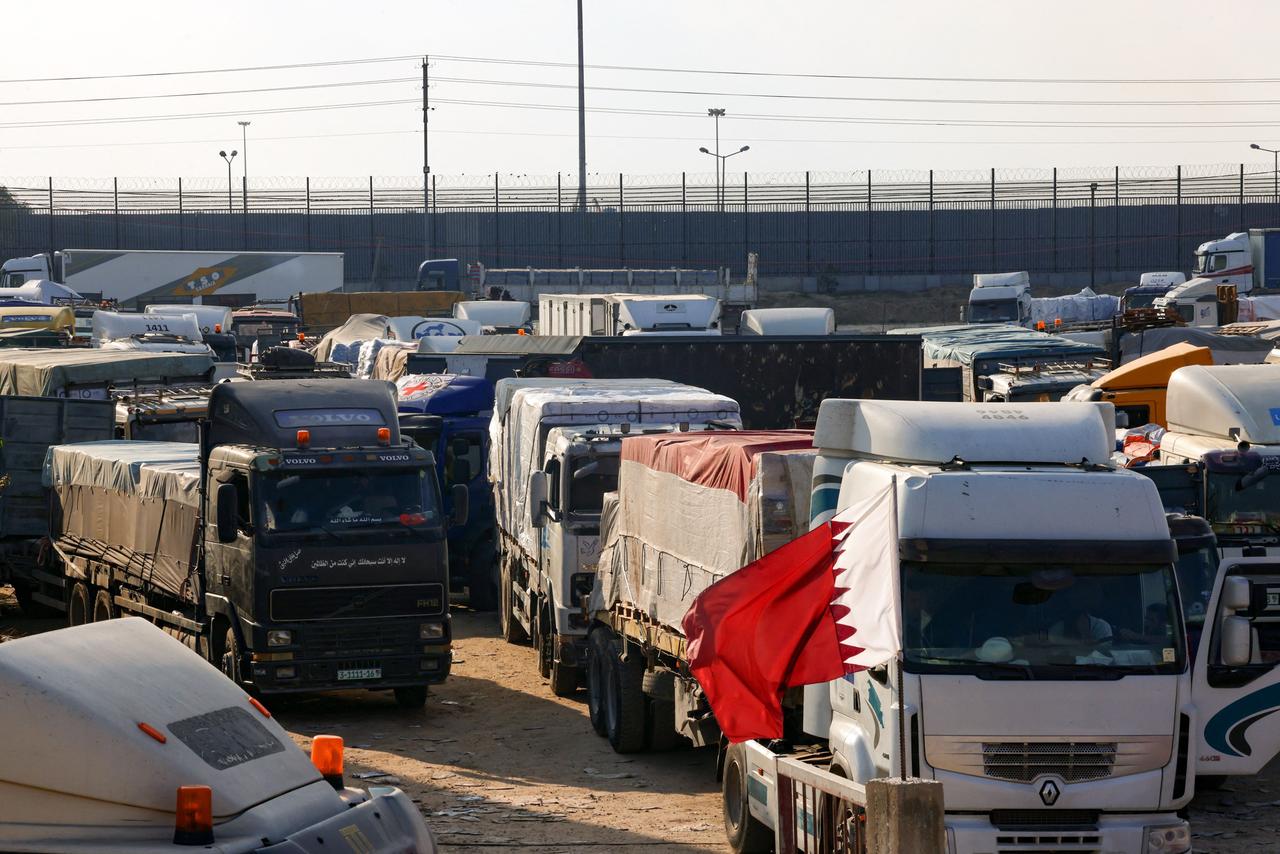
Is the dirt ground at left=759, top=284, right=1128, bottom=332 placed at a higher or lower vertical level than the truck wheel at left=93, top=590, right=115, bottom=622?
higher

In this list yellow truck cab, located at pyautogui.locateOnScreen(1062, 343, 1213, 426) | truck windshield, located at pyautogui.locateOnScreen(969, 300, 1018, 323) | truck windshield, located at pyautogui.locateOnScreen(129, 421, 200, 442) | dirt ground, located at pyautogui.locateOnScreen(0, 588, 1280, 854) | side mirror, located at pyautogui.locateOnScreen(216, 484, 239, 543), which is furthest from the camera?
truck windshield, located at pyautogui.locateOnScreen(969, 300, 1018, 323)

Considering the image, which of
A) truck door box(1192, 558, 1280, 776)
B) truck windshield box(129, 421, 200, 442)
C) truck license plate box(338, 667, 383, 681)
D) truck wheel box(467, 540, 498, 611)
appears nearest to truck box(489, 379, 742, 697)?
truck license plate box(338, 667, 383, 681)

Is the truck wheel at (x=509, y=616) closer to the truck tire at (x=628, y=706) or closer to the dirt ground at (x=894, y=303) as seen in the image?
the truck tire at (x=628, y=706)

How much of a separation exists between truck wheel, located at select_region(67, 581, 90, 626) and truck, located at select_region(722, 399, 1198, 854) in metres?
13.5

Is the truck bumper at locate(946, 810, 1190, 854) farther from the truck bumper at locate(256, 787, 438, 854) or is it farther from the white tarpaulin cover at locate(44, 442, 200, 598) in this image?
the white tarpaulin cover at locate(44, 442, 200, 598)

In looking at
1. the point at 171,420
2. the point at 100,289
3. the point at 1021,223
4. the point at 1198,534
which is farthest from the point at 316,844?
the point at 1021,223

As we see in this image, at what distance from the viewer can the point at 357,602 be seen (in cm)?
1622

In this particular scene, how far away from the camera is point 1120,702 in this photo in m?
9.09

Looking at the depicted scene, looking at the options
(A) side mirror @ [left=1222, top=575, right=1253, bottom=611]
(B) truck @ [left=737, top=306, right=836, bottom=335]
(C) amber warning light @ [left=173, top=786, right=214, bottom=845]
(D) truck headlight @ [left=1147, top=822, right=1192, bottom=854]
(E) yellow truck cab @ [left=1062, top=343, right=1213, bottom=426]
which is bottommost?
(D) truck headlight @ [left=1147, top=822, right=1192, bottom=854]

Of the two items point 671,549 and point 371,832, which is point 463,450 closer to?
point 671,549

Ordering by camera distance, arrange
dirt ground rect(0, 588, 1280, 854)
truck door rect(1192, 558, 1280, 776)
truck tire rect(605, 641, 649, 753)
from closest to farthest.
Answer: dirt ground rect(0, 588, 1280, 854)
truck door rect(1192, 558, 1280, 776)
truck tire rect(605, 641, 649, 753)

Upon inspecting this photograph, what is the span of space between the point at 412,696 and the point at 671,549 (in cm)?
477

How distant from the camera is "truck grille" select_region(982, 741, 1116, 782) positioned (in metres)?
9.02

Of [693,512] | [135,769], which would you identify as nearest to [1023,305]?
[693,512]
